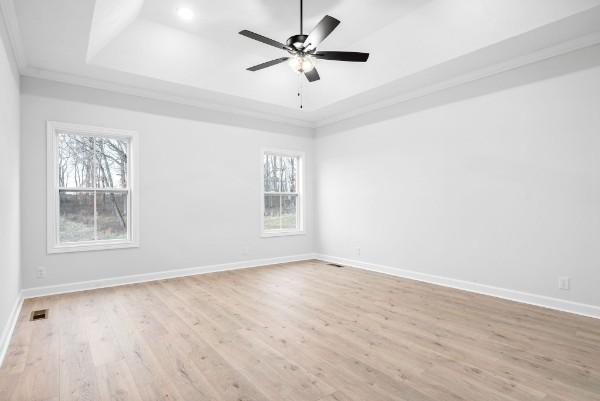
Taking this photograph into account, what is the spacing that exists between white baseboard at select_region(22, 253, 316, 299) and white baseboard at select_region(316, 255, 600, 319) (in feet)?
5.58

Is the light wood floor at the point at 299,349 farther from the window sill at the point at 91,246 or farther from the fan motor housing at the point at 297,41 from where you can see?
the fan motor housing at the point at 297,41

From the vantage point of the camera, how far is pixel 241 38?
15.1 ft

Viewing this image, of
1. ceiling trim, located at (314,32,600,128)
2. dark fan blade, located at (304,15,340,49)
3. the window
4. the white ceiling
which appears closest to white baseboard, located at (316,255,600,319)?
the window

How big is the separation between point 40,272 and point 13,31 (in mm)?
2748

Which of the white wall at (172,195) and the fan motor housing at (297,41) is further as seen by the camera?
the white wall at (172,195)

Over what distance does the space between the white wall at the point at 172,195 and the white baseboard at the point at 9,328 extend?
575 millimetres

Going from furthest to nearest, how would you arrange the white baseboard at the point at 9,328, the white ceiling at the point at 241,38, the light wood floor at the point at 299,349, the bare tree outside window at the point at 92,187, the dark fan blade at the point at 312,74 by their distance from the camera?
1. the bare tree outside window at the point at 92,187
2. the dark fan blade at the point at 312,74
3. the white ceiling at the point at 241,38
4. the white baseboard at the point at 9,328
5. the light wood floor at the point at 299,349

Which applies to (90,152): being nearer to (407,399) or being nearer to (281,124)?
(281,124)

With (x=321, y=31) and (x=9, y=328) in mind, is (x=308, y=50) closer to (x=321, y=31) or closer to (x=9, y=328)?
(x=321, y=31)

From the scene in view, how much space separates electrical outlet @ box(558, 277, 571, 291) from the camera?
11.4 feet

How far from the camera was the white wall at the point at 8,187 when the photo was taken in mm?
2699

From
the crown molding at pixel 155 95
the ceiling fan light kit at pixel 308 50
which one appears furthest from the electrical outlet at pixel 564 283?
the crown molding at pixel 155 95

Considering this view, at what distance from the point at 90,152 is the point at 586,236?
20.0ft

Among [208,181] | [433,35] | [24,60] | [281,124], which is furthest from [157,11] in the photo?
[433,35]
